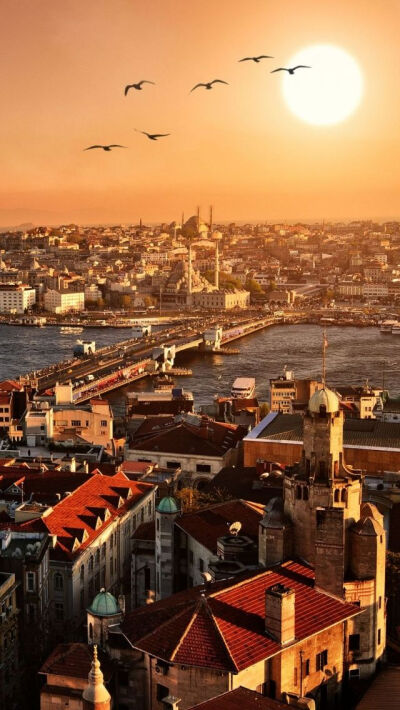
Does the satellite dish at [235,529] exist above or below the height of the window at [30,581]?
above

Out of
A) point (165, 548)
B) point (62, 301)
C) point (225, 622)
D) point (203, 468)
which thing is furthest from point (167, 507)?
point (62, 301)

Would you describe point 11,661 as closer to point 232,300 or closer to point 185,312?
point 185,312

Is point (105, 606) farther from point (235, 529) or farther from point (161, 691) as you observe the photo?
point (235, 529)

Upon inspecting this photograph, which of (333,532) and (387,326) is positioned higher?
(333,532)

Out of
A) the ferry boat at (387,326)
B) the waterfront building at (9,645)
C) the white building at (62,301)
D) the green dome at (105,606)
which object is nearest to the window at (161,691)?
the green dome at (105,606)


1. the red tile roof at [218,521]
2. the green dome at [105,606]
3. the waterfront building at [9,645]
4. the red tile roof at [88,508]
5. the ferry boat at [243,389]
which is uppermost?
the green dome at [105,606]

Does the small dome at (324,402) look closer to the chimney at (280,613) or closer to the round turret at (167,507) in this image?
the chimney at (280,613)
